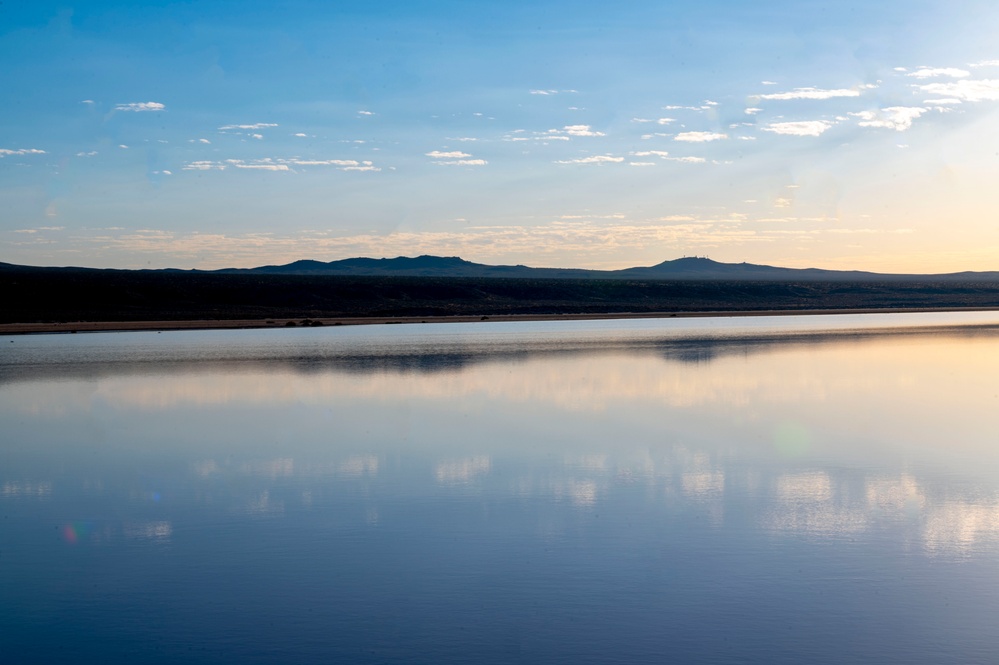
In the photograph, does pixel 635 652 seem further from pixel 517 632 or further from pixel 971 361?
pixel 971 361

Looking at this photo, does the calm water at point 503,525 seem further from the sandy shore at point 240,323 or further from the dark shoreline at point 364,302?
the dark shoreline at point 364,302

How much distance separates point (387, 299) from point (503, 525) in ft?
250

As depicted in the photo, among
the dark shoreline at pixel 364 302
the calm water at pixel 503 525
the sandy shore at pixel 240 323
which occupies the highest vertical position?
the dark shoreline at pixel 364 302

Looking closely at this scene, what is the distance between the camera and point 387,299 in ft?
279

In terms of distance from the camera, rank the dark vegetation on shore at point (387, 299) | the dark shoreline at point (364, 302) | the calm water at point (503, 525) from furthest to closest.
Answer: the dark vegetation on shore at point (387, 299) < the dark shoreline at point (364, 302) < the calm water at point (503, 525)

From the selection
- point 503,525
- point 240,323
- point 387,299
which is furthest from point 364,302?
point 503,525

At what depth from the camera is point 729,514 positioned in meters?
10.1

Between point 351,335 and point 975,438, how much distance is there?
35.0m

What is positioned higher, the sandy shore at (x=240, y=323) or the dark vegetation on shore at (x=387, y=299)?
the dark vegetation on shore at (x=387, y=299)

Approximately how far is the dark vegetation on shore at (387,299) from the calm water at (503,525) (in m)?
46.6

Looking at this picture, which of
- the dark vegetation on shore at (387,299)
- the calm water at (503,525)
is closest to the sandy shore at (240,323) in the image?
the dark vegetation on shore at (387,299)

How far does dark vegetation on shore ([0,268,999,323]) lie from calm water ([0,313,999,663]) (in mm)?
46627

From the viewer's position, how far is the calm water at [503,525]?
22.7ft

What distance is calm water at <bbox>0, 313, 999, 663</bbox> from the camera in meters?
6.91
